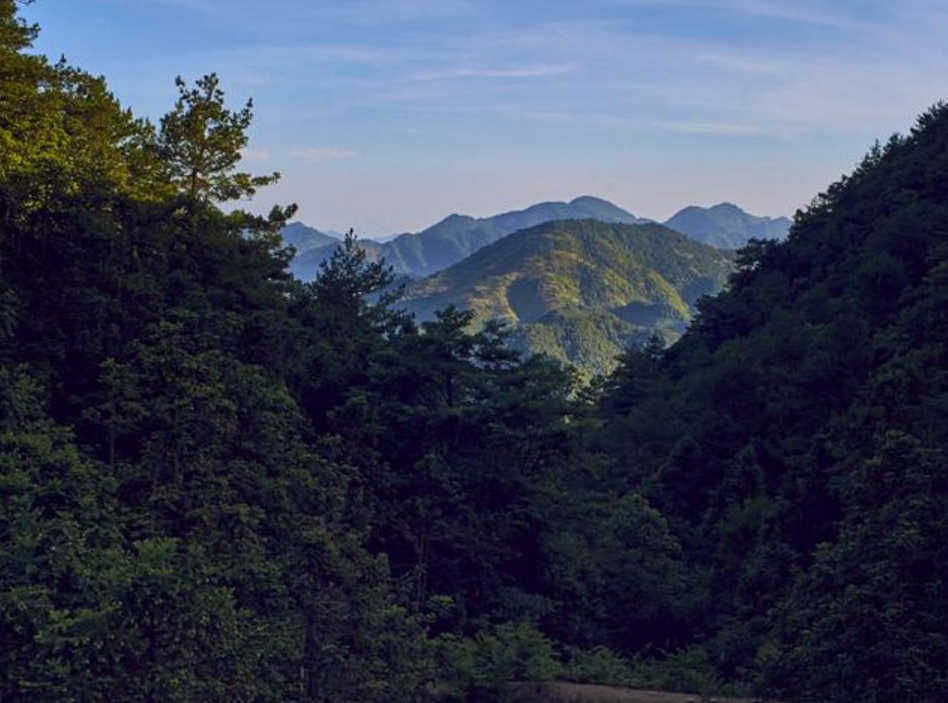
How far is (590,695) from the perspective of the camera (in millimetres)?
13531

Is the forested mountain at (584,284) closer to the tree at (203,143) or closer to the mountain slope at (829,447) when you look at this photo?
the mountain slope at (829,447)

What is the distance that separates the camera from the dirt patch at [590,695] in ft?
43.7

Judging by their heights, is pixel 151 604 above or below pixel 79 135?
below

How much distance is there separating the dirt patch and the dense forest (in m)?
0.33

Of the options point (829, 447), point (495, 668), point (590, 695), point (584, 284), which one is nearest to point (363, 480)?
point (495, 668)

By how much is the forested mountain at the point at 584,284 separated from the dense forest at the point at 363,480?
3810 inches

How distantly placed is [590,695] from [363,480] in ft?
18.1

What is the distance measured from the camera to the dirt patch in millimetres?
13313

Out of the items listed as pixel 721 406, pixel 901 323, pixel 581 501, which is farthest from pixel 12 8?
pixel 721 406

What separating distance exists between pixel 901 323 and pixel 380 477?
1131cm

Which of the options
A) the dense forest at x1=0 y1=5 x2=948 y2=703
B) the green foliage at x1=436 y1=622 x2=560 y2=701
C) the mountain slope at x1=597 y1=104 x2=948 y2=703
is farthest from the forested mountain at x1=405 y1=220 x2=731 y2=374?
the green foliage at x1=436 y1=622 x2=560 y2=701

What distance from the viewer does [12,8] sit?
16.1 meters

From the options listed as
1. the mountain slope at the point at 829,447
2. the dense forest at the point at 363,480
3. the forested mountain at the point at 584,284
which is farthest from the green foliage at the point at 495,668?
the forested mountain at the point at 584,284

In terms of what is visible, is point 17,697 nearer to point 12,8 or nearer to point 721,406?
point 12,8
